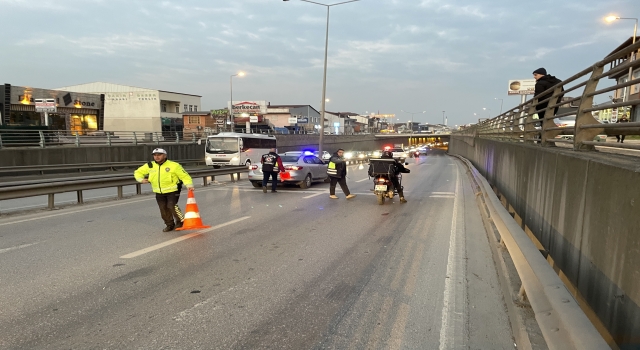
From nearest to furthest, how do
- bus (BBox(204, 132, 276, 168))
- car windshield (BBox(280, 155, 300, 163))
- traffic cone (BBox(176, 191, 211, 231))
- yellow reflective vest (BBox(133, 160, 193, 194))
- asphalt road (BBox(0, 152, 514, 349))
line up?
asphalt road (BBox(0, 152, 514, 349)), yellow reflective vest (BBox(133, 160, 193, 194)), traffic cone (BBox(176, 191, 211, 231)), car windshield (BBox(280, 155, 300, 163)), bus (BBox(204, 132, 276, 168))

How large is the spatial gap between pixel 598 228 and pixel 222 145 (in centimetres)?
2633

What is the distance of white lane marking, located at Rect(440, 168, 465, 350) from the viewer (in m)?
3.76

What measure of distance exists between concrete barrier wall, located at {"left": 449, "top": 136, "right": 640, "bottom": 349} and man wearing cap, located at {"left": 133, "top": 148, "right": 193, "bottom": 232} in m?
6.02

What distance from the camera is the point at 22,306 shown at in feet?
14.1

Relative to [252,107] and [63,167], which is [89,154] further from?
[252,107]

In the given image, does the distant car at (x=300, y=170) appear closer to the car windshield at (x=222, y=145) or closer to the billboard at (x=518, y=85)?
the car windshield at (x=222, y=145)

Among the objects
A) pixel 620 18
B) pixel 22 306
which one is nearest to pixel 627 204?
pixel 22 306

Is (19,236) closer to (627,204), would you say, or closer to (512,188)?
(627,204)

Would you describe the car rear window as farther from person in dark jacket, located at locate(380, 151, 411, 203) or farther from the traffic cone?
the traffic cone

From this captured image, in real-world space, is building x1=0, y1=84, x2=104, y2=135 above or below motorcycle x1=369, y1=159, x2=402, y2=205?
above

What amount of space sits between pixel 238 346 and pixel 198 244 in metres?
3.73

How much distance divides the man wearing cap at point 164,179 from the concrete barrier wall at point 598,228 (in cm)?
602

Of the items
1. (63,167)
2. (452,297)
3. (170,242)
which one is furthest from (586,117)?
(63,167)

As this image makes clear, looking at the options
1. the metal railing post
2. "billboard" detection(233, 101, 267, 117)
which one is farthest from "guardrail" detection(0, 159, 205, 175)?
"billboard" detection(233, 101, 267, 117)
